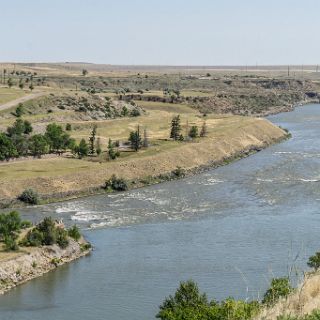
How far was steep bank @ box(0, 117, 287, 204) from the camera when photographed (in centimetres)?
5703

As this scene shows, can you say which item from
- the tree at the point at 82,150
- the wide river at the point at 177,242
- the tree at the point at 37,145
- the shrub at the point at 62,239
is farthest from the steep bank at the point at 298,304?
the tree at the point at 82,150

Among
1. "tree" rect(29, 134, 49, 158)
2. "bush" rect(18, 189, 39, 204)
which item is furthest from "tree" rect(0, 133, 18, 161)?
"bush" rect(18, 189, 39, 204)

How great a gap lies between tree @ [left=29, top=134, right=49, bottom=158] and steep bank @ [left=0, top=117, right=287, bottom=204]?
198 centimetres

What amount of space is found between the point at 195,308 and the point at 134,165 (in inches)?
1707

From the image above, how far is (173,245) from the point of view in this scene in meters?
41.2

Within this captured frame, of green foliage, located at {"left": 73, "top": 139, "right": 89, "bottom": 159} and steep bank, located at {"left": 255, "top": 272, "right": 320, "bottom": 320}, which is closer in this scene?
steep bank, located at {"left": 255, "top": 272, "right": 320, "bottom": 320}

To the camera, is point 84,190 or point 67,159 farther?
point 67,159

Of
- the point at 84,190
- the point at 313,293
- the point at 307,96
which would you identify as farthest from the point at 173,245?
the point at 307,96

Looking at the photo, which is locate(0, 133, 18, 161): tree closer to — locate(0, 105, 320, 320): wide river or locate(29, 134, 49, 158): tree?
locate(29, 134, 49, 158): tree

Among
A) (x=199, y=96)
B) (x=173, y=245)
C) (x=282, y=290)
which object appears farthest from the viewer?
(x=199, y=96)

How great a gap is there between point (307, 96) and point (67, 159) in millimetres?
121374

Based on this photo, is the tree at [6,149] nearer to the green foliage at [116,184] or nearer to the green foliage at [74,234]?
the green foliage at [116,184]

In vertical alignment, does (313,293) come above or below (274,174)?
above

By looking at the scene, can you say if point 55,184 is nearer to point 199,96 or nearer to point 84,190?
point 84,190
